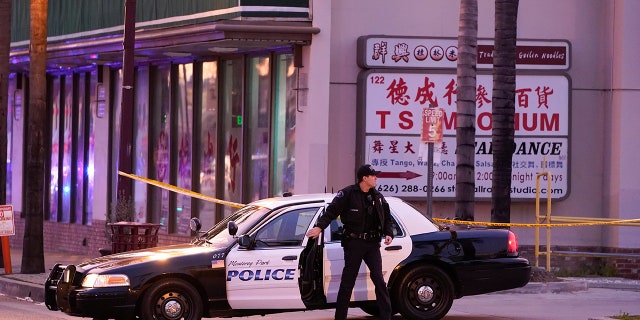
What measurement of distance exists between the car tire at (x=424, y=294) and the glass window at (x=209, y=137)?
11.5m

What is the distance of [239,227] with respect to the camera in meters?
14.6

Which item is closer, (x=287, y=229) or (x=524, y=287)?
(x=287, y=229)

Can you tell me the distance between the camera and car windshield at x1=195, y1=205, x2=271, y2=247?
14.4 m

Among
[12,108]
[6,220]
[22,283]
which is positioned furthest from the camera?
[12,108]

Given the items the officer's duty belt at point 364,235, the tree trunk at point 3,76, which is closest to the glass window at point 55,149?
the tree trunk at point 3,76

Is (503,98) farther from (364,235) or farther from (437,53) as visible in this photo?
(364,235)

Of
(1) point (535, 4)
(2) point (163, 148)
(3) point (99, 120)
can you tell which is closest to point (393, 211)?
(1) point (535, 4)

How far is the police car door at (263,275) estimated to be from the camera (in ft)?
46.2

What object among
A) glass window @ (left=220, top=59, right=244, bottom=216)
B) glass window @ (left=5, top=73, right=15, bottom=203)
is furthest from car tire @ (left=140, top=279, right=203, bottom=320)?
glass window @ (left=5, top=73, right=15, bottom=203)

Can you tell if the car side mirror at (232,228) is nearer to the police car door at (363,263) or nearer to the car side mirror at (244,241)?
the car side mirror at (244,241)

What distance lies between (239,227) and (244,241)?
1.76ft

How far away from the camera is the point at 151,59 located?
27.5 metres

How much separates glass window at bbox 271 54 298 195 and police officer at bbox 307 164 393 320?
951 cm

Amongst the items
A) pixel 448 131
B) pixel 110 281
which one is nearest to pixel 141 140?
pixel 448 131
